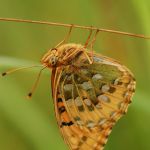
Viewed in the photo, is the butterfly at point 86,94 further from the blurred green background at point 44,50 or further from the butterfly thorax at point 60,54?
the blurred green background at point 44,50

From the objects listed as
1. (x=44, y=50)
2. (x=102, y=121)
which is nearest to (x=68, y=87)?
(x=102, y=121)

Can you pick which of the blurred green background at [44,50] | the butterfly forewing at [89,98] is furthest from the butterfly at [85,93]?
the blurred green background at [44,50]

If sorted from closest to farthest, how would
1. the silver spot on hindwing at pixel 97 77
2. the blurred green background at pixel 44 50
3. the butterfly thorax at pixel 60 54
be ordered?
the butterfly thorax at pixel 60 54 → the silver spot on hindwing at pixel 97 77 → the blurred green background at pixel 44 50

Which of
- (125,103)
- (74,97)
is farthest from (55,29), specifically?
(125,103)

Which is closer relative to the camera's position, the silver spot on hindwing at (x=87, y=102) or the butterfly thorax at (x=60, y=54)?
the butterfly thorax at (x=60, y=54)

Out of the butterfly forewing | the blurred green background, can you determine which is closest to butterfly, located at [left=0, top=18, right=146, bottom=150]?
the butterfly forewing

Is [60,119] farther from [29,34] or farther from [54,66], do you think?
[29,34]

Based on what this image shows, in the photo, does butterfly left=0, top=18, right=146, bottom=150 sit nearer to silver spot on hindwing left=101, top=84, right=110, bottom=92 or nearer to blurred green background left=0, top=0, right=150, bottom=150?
silver spot on hindwing left=101, top=84, right=110, bottom=92
